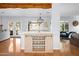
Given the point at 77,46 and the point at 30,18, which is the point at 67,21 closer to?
the point at 30,18

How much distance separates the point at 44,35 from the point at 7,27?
→ 371 cm

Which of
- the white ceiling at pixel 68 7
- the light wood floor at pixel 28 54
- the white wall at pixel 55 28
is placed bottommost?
the light wood floor at pixel 28 54

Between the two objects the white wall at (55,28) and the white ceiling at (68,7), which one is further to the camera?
the white wall at (55,28)

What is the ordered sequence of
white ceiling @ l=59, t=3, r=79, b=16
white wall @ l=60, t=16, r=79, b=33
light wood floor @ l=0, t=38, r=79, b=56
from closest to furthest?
light wood floor @ l=0, t=38, r=79, b=56, white ceiling @ l=59, t=3, r=79, b=16, white wall @ l=60, t=16, r=79, b=33

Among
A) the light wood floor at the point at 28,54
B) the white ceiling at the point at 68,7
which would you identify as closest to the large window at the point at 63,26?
the light wood floor at the point at 28,54

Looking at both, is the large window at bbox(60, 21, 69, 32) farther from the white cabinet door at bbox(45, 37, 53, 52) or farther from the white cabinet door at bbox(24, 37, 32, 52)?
the white cabinet door at bbox(24, 37, 32, 52)

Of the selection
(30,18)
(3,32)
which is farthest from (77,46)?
(3,32)

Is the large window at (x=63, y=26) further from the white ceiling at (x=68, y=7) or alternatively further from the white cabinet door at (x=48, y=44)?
the white cabinet door at (x=48, y=44)

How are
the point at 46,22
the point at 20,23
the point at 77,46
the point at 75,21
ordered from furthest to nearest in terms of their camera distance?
the point at 75,21 → the point at 20,23 → the point at 46,22 → the point at 77,46

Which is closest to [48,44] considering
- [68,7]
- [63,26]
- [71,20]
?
[68,7]

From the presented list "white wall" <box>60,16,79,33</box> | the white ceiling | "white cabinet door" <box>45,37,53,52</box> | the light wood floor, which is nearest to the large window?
"white wall" <box>60,16,79,33</box>

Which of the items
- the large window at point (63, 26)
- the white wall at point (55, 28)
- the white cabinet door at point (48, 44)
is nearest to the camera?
the white cabinet door at point (48, 44)

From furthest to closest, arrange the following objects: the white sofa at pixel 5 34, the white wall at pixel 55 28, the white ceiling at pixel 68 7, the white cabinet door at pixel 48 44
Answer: the white sofa at pixel 5 34
the white wall at pixel 55 28
the white cabinet door at pixel 48 44
the white ceiling at pixel 68 7

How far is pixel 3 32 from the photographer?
25.5 feet
